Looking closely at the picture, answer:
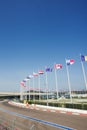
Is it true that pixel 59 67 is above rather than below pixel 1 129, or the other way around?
above

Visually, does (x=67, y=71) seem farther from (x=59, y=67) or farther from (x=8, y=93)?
(x=8, y=93)

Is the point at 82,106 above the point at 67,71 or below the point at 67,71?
below

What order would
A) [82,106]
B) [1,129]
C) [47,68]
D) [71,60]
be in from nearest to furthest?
[1,129] → [82,106] → [71,60] → [47,68]

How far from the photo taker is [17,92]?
123 m

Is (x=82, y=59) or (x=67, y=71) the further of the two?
(x=67, y=71)

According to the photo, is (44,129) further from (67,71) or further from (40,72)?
(40,72)

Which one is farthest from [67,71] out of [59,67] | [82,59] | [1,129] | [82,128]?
[1,129]

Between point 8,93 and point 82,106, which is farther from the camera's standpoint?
point 8,93

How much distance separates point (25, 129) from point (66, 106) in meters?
16.3

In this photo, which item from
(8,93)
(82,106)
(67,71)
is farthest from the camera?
(8,93)

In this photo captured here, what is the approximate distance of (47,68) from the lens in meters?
34.4

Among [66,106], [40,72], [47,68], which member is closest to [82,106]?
[66,106]

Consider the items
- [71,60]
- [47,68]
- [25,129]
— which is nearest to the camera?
[25,129]

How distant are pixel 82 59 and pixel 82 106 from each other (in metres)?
8.03
